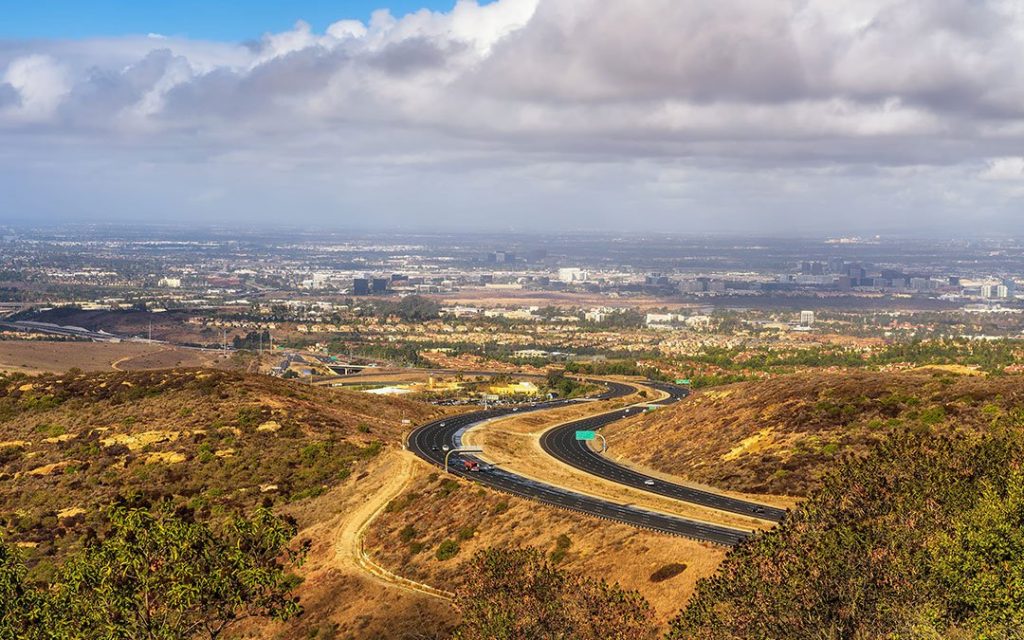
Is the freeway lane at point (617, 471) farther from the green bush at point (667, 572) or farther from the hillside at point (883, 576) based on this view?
the hillside at point (883, 576)

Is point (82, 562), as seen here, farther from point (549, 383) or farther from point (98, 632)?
point (549, 383)

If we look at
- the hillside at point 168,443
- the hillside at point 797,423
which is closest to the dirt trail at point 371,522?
the hillside at point 168,443

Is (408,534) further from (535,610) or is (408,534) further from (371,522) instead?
(535,610)

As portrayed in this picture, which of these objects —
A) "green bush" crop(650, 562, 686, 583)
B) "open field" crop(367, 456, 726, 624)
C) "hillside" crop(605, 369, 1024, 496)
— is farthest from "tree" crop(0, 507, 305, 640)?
"hillside" crop(605, 369, 1024, 496)

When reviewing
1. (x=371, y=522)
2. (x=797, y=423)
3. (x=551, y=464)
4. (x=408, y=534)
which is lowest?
(x=371, y=522)

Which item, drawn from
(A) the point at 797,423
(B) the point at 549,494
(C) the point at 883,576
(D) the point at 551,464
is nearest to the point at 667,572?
(B) the point at 549,494
